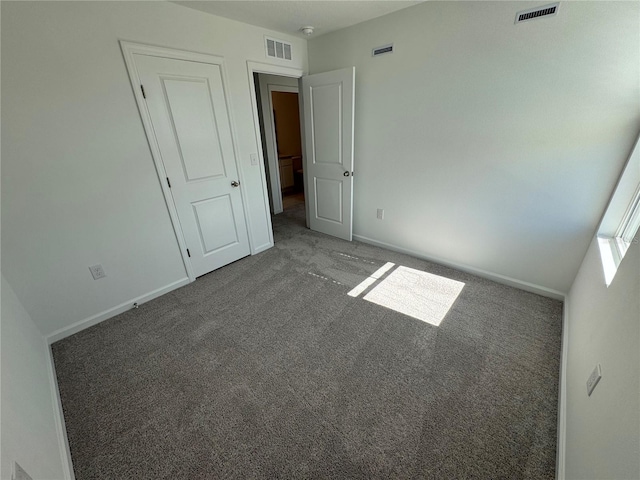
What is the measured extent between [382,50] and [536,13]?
1186mm

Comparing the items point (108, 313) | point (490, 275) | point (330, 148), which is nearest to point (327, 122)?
point (330, 148)

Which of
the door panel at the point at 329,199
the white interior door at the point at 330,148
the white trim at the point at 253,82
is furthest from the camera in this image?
the door panel at the point at 329,199

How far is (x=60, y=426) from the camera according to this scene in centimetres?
135

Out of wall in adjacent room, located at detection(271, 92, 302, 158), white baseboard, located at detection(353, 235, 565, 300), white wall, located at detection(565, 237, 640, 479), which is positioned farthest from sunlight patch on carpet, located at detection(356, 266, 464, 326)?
wall in adjacent room, located at detection(271, 92, 302, 158)

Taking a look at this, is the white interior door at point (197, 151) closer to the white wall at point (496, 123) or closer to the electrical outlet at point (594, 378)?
the white wall at point (496, 123)


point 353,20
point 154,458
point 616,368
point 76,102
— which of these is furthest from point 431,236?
point 76,102

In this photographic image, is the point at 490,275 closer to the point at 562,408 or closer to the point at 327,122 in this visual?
the point at 562,408

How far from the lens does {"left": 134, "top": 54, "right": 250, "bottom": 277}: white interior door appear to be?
2.14 meters

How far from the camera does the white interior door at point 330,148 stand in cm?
283

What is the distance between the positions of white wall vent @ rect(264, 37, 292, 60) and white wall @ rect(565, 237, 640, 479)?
10.4ft

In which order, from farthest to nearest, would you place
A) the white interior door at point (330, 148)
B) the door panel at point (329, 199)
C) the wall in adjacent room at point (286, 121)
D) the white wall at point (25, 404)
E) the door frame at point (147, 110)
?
1. the wall in adjacent room at point (286, 121)
2. the door panel at point (329, 199)
3. the white interior door at point (330, 148)
4. the door frame at point (147, 110)
5. the white wall at point (25, 404)

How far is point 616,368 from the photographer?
91 centimetres

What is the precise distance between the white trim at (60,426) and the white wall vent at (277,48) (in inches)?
126

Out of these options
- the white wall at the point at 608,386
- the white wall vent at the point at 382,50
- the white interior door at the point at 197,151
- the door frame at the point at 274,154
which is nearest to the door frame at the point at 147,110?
the white interior door at the point at 197,151
